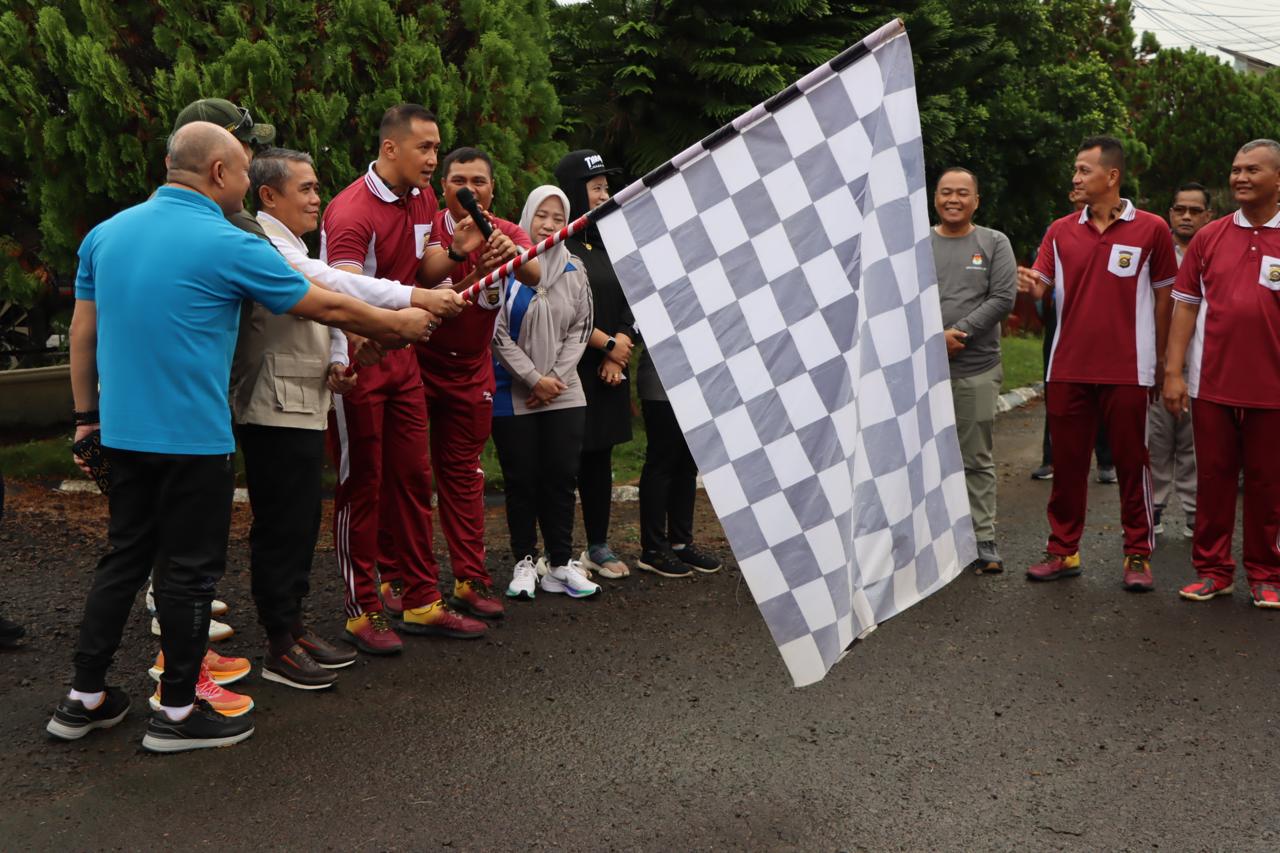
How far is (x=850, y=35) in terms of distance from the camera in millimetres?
11453

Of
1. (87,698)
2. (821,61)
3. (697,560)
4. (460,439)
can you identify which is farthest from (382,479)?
→ (821,61)

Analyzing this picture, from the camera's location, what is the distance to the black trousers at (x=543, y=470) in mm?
6168

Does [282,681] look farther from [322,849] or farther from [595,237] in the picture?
[595,237]

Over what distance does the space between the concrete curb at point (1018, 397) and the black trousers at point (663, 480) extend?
7.25 meters

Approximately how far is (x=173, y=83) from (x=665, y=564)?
4492 millimetres

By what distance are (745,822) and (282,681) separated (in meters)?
2.11

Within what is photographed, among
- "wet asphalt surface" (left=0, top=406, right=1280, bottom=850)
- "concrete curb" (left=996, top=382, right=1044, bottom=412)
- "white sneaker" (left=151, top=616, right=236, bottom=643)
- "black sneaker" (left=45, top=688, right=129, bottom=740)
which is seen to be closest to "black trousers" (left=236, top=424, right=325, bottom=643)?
"wet asphalt surface" (left=0, top=406, right=1280, bottom=850)

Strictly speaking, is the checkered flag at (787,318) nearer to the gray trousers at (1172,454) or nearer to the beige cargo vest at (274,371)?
the beige cargo vest at (274,371)

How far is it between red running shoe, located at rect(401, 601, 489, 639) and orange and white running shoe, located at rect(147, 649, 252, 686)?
0.82 metres

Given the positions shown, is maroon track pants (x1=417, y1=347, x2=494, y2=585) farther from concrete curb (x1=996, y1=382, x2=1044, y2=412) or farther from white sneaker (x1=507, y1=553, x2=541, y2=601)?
concrete curb (x1=996, y1=382, x2=1044, y2=412)

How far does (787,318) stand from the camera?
3.60 m

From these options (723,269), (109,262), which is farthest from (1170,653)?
(109,262)

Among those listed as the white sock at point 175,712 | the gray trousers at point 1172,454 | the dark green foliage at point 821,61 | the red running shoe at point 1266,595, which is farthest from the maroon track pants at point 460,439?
the dark green foliage at point 821,61

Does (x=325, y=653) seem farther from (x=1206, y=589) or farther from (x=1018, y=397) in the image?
(x=1018, y=397)
